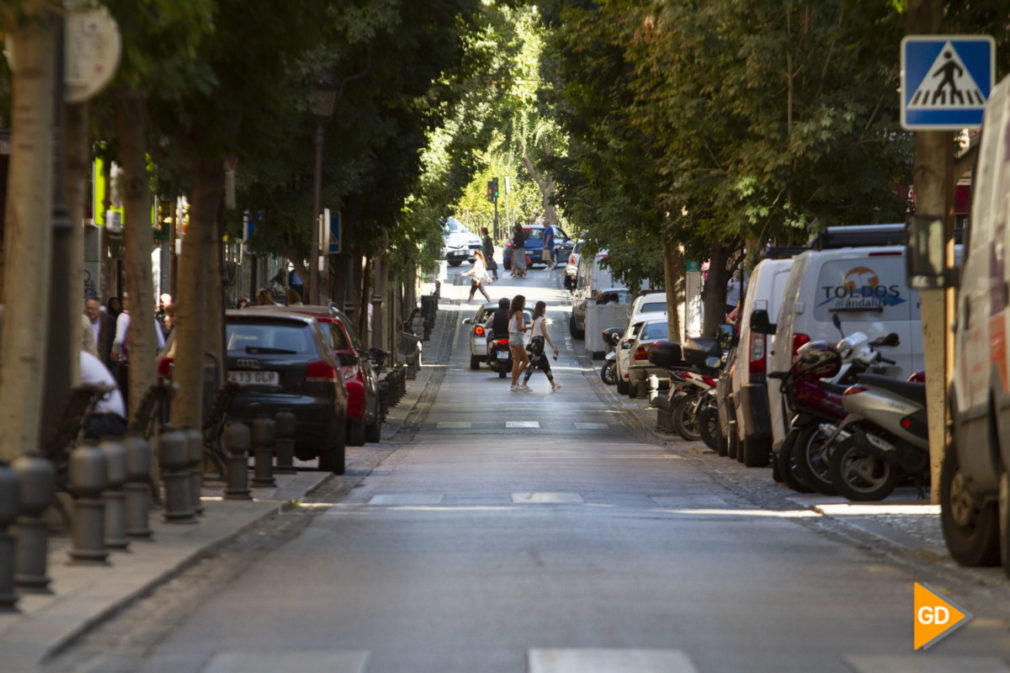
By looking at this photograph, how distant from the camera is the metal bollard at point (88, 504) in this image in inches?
392

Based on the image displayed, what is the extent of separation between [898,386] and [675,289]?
26.0m

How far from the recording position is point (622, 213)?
1676 inches

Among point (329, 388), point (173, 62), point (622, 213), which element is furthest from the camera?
point (622, 213)

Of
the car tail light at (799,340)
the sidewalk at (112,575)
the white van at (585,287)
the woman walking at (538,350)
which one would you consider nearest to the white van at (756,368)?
the car tail light at (799,340)

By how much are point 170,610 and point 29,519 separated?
2.45 ft

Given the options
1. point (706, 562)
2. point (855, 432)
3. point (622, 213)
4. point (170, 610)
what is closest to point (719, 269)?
point (622, 213)

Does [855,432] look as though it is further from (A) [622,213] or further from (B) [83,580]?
(A) [622,213]

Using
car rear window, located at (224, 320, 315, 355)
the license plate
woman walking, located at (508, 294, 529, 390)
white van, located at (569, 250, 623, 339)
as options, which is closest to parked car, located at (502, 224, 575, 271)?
white van, located at (569, 250, 623, 339)

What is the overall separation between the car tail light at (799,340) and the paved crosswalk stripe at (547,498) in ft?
8.49

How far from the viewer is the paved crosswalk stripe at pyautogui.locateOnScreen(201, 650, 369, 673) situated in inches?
289

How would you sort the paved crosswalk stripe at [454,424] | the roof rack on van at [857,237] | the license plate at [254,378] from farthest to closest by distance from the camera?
the paved crosswalk stripe at [454,424] → the license plate at [254,378] → the roof rack on van at [857,237]

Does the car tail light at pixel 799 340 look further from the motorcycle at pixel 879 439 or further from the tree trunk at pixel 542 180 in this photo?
the tree trunk at pixel 542 180

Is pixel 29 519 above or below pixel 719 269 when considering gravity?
below

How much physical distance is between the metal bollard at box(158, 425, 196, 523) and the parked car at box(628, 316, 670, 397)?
28.6 meters
